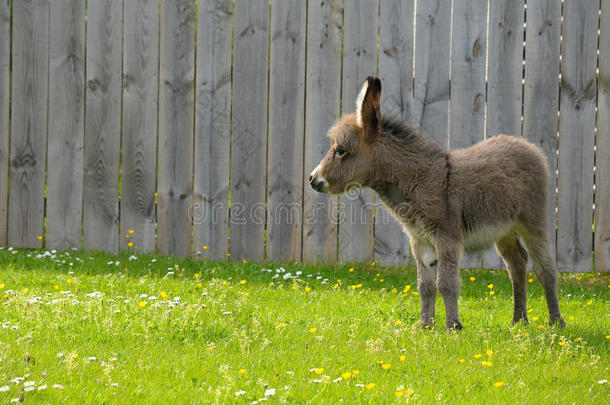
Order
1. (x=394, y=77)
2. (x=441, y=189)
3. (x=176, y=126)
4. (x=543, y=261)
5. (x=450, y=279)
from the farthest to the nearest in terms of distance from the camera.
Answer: (x=176, y=126), (x=394, y=77), (x=543, y=261), (x=441, y=189), (x=450, y=279)

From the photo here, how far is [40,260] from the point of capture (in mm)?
6762

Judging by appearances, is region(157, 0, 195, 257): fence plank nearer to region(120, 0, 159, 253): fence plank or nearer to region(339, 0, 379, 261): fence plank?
region(120, 0, 159, 253): fence plank

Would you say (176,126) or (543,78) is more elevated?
(543,78)

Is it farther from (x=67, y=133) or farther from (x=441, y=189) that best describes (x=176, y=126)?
(x=441, y=189)

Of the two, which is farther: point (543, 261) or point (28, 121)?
point (28, 121)

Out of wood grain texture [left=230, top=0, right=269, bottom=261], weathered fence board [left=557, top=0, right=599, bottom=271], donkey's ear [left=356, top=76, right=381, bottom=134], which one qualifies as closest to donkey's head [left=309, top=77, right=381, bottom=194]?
donkey's ear [left=356, top=76, right=381, bottom=134]

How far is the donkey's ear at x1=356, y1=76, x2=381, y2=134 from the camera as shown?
488cm

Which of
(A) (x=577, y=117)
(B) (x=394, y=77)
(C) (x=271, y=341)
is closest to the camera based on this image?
(C) (x=271, y=341)

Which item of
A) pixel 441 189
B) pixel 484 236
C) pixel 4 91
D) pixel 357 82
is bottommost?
pixel 484 236

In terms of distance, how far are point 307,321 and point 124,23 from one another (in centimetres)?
397

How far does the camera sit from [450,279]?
489 centimetres

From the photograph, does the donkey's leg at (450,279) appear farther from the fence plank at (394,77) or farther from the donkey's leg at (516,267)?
the fence plank at (394,77)

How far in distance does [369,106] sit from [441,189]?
80 cm

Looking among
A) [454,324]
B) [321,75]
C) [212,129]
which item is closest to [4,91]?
[212,129]
